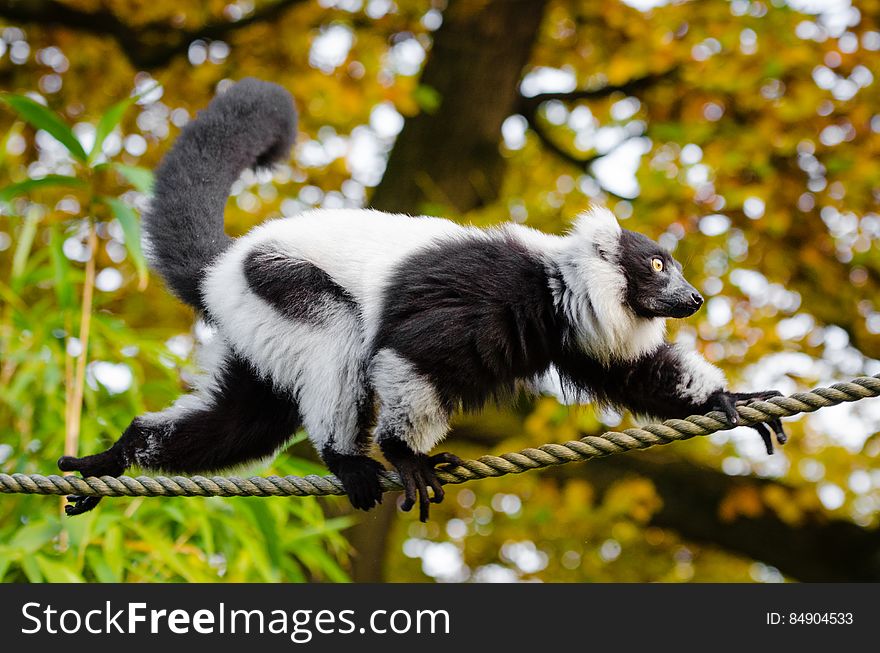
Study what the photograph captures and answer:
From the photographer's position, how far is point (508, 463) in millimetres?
2895

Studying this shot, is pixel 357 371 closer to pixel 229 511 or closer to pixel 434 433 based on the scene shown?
pixel 434 433

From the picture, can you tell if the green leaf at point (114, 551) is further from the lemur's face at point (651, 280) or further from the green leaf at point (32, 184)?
the lemur's face at point (651, 280)

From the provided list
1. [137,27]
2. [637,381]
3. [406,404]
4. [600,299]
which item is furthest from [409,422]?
[137,27]

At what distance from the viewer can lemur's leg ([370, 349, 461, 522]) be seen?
290cm

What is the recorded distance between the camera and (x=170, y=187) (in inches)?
146

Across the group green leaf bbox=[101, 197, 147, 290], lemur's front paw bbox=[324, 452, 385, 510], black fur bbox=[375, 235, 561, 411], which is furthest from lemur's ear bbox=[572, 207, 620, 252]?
green leaf bbox=[101, 197, 147, 290]

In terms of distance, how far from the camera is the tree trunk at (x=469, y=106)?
24.4ft

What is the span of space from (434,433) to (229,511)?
202 centimetres

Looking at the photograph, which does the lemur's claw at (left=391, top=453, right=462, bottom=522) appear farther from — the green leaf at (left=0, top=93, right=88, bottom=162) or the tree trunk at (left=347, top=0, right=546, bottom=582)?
the tree trunk at (left=347, top=0, right=546, bottom=582)

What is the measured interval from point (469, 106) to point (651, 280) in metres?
4.55

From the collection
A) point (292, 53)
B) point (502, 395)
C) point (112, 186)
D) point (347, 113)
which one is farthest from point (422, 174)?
point (502, 395)

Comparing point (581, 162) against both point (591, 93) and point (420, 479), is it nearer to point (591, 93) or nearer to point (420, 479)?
point (591, 93)

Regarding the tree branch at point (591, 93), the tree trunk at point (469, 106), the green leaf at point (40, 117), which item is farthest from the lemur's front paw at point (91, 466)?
the tree branch at point (591, 93)

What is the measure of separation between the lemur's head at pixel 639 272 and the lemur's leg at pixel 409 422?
29.5 inches
